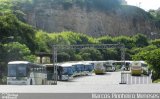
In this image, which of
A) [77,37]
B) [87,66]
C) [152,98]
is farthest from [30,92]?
[77,37]

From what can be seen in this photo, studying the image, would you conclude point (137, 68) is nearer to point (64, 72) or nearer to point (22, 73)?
point (64, 72)

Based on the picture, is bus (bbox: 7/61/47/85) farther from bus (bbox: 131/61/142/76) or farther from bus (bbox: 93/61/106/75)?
bus (bbox: 93/61/106/75)

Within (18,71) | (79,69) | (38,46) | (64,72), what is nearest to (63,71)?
(64,72)

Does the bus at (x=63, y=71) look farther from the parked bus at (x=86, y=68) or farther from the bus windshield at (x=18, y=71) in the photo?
the bus windshield at (x=18, y=71)

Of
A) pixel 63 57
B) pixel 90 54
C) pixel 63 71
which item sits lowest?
pixel 63 71

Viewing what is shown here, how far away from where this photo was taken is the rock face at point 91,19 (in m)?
131

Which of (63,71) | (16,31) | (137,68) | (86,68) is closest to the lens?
(63,71)

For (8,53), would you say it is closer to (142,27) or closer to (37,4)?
(37,4)

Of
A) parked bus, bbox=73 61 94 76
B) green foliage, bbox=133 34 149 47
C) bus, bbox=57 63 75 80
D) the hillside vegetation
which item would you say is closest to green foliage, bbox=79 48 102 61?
the hillside vegetation

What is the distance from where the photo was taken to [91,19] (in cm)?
14425

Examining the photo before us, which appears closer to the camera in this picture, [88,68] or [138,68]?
[138,68]

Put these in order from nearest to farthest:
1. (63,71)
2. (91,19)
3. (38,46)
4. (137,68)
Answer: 1. (63,71)
2. (137,68)
3. (38,46)
4. (91,19)

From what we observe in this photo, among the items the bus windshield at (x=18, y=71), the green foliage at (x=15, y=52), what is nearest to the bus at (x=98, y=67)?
the green foliage at (x=15, y=52)

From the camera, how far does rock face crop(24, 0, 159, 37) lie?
131 m
